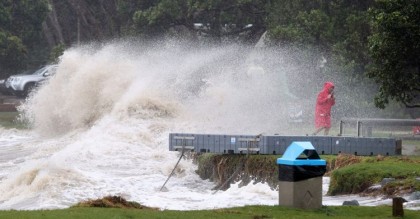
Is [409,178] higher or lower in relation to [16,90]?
lower

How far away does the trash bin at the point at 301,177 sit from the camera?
1523cm

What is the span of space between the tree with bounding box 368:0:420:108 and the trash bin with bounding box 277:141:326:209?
23.8ft

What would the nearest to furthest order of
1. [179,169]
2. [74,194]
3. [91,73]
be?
[74,194], [179,169], [91,73]

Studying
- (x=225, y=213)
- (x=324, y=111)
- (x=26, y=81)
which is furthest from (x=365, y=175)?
(x=26, y=81)

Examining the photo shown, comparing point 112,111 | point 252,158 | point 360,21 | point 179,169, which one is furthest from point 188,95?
point 252,158

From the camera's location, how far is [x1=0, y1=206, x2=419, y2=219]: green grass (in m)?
14.4

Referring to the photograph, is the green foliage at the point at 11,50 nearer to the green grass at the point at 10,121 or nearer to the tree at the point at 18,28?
the tree at the point at 18,28

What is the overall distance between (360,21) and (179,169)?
1066 centimetres

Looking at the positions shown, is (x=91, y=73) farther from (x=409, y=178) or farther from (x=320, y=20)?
(x=409, y=178)

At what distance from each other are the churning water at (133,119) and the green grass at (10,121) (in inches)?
26.1

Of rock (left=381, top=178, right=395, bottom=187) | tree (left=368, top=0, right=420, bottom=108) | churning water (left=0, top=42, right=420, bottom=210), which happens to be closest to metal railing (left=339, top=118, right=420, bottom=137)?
tree (left=368, top=0, right=420, bottom=108)

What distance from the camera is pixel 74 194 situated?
23.8m

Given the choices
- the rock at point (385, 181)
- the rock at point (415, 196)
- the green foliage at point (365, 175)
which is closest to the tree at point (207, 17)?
the green foliage at point (365, 175)

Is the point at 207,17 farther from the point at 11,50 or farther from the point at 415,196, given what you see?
the point at 415,196
